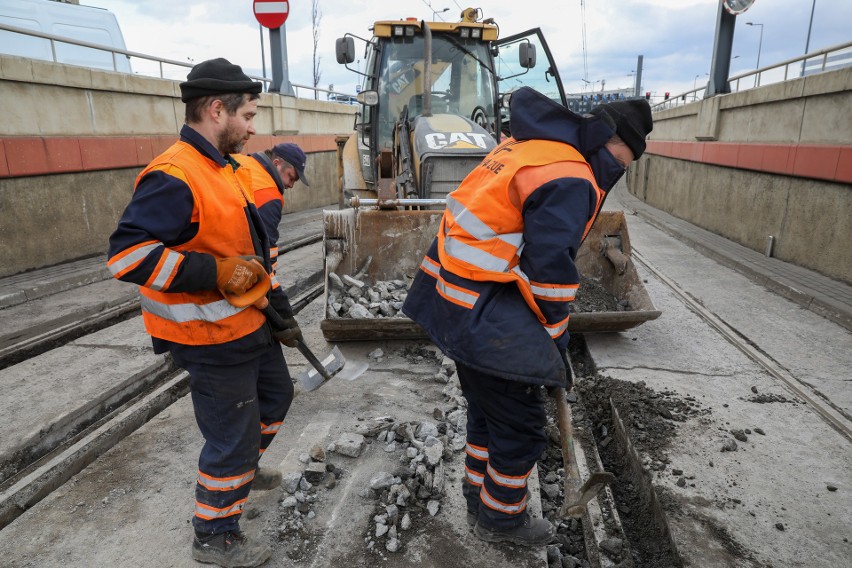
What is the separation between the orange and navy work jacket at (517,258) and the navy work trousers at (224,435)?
83cm

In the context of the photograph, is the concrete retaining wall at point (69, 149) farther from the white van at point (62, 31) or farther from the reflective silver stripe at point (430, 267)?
the reflective silver stripe at point (430, 267)

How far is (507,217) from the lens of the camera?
2145mm

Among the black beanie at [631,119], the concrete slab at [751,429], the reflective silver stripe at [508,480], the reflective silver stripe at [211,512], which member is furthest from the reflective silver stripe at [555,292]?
the reflective silver stripe at [211,512]

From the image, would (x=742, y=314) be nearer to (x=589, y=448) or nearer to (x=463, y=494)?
(x=589, y=448)

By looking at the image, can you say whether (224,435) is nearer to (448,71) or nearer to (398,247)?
(398,247)

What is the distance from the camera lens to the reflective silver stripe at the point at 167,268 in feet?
6.34

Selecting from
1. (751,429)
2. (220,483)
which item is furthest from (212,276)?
(751,429)

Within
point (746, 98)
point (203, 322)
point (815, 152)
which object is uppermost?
point (746, 98)

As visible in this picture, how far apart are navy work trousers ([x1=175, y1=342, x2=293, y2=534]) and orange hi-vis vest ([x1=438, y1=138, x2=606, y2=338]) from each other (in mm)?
968

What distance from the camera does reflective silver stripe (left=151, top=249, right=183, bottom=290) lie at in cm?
193

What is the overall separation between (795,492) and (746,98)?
8.22 metres

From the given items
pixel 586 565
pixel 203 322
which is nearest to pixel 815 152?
pixel 586 565

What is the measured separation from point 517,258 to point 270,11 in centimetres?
1180

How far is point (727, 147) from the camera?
9594 millimetres
